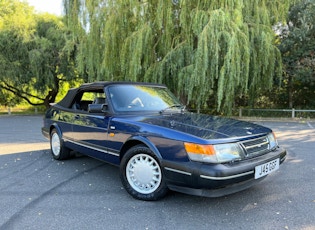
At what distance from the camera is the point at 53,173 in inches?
179

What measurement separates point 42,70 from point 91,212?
15762 mm

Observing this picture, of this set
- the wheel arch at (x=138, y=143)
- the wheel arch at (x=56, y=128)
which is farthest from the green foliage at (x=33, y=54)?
the wheel arch at (x=138, y=143)

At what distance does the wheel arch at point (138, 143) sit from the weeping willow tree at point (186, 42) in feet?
20.2

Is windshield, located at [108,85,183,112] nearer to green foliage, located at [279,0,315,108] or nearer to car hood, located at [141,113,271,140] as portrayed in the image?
car hood, located at [141,113,271,140]

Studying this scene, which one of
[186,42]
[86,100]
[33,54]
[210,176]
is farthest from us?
[33,54]

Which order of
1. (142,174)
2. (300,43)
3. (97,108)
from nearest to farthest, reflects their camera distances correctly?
(142,174) < (97,108) < (300,43)

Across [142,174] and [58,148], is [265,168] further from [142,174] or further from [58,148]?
[58,148]

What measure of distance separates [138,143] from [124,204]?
0.79 meters

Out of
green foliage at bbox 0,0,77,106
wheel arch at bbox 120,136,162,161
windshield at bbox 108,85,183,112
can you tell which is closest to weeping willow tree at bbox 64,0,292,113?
windshield at bbox 108,85,183,112

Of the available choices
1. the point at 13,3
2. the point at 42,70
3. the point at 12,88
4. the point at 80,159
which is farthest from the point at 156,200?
the point at 13,3

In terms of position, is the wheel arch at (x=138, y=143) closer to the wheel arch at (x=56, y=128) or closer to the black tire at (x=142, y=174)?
the black tire at (x=142, y=174)

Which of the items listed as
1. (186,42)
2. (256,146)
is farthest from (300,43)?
(256,146)

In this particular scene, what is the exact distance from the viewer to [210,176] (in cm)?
276

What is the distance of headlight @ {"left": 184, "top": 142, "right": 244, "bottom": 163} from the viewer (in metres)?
2.84
